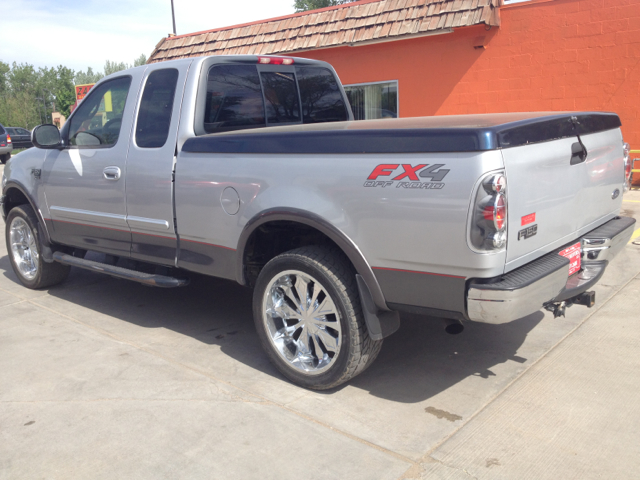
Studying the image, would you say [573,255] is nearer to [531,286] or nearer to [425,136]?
[531,286]

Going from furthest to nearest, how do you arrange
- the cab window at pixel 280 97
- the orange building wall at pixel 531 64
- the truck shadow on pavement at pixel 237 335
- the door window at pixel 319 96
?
the orange building wall at pixel 531 64, the door window at pixel 319 96, the cab window at pixel 280 97, the truck shadow on pavement at pixel 237 335

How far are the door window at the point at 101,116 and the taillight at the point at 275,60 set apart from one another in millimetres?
1097

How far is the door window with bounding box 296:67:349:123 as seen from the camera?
506 centimetres

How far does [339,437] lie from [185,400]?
3.33 ft

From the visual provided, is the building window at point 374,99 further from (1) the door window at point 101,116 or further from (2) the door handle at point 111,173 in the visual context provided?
(2) the door handle at point 111,173

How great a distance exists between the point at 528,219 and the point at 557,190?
372 millimetres

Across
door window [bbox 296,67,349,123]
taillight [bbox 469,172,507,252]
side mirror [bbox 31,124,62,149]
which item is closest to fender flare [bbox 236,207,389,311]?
taillight [bbox 469,172,507,252]

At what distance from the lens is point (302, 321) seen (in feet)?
12.2

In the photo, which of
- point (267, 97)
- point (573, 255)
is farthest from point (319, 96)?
point (573, 255)

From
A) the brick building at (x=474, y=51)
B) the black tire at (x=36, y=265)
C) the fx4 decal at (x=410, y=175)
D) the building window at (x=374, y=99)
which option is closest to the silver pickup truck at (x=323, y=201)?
the fx4 decal at (x=410, y=175)

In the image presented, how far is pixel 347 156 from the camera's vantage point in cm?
323

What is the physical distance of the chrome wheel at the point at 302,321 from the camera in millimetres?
3557

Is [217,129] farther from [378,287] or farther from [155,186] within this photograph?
[378,287]

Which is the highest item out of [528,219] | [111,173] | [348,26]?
[348,26]
